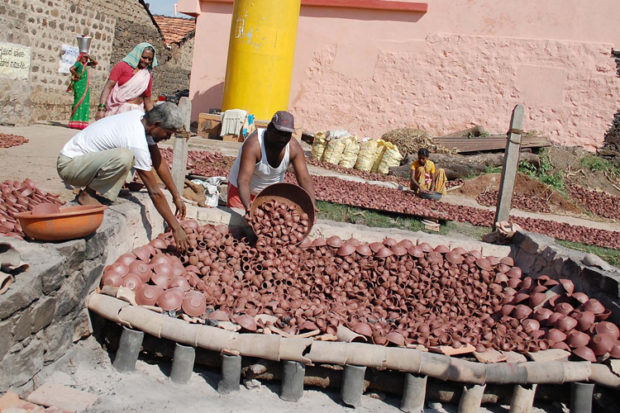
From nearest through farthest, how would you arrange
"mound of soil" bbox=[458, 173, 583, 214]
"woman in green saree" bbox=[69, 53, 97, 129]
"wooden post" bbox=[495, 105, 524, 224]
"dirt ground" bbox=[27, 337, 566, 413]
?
"dirt ground" bbox=[27, 337, 566, 413], "wooden post" bbox=[495, 105, 524, 224], "mound of soil" bbox=[458, 173, 583, 214], "woman in green saree" bbox=[69, 53, 97, 129]

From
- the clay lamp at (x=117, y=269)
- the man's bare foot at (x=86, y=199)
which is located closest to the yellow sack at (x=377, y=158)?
the man's bare foot at (x=86, y=199)

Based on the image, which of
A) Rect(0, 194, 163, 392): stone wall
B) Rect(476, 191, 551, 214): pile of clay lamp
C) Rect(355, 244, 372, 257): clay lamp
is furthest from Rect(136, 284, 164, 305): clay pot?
Rect(476, 191, 551, 214): pile of clay lamp

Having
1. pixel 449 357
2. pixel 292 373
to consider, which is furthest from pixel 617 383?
pixel 292 373

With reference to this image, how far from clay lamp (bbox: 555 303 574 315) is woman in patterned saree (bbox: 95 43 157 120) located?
4393mm

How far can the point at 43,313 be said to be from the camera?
3092 mm

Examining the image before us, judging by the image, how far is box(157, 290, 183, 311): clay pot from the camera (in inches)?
151

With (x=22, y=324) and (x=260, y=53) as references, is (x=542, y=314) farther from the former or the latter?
(x=260, y=53)

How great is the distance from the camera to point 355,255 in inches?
201

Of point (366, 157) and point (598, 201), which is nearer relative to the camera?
point (598, 201)

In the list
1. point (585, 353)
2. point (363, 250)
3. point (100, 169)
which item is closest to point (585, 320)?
point (585, 353)

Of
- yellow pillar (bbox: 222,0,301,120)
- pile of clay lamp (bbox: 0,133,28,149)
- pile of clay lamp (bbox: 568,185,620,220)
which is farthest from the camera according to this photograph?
yellow pillar (bbox: 222,0,301,120)

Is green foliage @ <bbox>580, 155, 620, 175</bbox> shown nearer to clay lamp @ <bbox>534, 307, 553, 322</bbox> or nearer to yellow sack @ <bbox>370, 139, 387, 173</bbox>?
yellow sack @ <bbox>370, 139, 387, 173</bbox>

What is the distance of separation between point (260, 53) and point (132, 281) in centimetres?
930

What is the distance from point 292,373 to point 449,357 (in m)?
0.94
